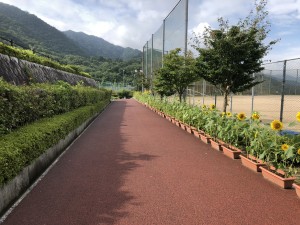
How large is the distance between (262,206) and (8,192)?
138 inches

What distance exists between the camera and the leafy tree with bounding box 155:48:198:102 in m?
15.0

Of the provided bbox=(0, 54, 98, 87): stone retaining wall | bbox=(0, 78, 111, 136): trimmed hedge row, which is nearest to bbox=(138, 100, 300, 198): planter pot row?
bbox=(0, 78, 111, 136): trimmed hedge row

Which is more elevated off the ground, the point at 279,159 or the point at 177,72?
the point at 177,72

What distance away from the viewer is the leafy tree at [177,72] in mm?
15023

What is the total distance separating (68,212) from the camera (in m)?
3.68

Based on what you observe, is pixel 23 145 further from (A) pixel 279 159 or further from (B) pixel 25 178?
(A) pixel 279 159

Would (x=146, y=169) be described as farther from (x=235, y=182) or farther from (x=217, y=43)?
(x=217, y=43)

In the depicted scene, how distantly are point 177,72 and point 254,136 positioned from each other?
9.42 metres

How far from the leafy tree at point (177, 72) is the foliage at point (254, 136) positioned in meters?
4.72

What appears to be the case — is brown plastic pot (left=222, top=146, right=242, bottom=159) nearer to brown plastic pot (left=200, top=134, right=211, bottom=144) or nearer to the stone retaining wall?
brown plastic pot (left=200, top=134, right=211, bottom=144)

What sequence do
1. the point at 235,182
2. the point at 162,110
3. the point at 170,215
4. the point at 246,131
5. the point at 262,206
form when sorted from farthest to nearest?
the point at 162,110 < the point at 246,131 < the point at 235,182 < the point at 262,206 < the point at 170,215

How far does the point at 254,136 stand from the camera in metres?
6.22

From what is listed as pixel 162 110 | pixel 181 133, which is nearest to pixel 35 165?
pixel 181 133

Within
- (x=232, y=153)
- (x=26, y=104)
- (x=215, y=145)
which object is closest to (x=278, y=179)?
(x=232, y=153)
